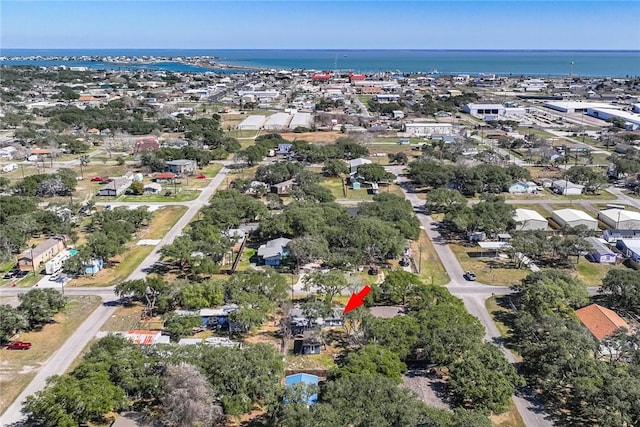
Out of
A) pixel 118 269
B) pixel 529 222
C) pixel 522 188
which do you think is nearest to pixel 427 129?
pixel 522 188

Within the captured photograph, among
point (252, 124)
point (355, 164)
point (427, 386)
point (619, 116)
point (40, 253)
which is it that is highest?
point (619, 116)

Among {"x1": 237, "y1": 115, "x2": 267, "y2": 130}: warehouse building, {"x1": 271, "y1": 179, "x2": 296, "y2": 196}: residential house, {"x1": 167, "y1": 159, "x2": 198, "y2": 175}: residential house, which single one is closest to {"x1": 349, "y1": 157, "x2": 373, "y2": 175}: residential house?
{"x1": 271, "y1": 179, "x2": 296, "y2": 196}: residential house

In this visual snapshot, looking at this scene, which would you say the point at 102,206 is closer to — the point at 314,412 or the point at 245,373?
the point at 245,373

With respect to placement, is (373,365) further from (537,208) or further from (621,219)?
(537,208)

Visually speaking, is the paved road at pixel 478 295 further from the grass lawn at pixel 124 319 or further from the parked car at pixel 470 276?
the grass lawn at pixel 124 319

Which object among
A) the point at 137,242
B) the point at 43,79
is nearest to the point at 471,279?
the point at 137,242

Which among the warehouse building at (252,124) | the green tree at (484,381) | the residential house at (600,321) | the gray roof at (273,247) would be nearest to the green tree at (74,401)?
the green tree at (484,381)

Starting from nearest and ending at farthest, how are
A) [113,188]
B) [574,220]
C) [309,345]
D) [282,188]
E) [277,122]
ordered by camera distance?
1. [309,345]
2. [574,220]
3. [113,188]
4. [282,188]
5. [277,122]
